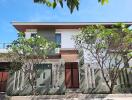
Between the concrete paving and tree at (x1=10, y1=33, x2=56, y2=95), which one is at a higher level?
tree at (x1=10, y1=33, x2=56, y2=95)

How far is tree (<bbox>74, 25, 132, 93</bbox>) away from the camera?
786 inches

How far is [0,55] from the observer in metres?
21.4

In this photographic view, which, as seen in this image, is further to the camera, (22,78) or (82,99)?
(22,78)

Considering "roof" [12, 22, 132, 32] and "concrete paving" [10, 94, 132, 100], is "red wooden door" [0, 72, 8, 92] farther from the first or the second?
"roof" [12, 22, 132, 32]

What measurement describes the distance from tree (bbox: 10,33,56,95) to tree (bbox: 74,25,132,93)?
2980 mm

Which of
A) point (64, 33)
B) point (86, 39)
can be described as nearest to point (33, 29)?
point (64, 33)

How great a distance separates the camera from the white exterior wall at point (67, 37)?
88.4ft

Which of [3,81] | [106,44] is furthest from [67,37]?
[3,81]

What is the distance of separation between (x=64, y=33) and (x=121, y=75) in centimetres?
854

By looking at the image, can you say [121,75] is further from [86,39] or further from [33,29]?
[33,29]

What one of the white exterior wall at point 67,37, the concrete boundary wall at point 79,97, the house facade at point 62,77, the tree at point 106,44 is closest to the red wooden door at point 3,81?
the house facade at point 62,77

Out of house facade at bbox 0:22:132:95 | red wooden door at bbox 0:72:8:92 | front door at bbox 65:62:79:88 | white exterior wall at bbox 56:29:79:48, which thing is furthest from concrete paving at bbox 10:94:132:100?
white exterior wall at bbox 56:29:79:48

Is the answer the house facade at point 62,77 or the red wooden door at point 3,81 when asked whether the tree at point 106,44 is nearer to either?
the house facade at point 62,77

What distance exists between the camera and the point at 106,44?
66.1 ft
